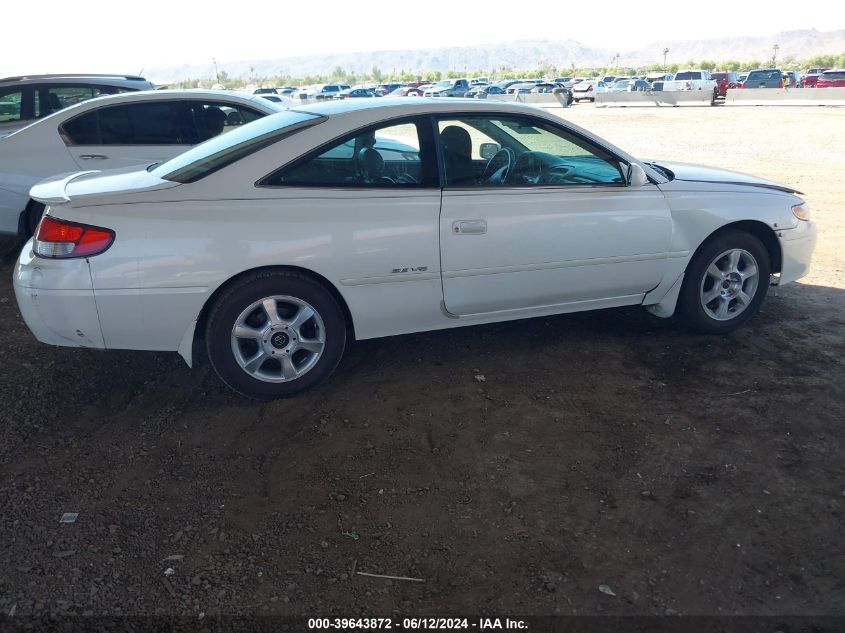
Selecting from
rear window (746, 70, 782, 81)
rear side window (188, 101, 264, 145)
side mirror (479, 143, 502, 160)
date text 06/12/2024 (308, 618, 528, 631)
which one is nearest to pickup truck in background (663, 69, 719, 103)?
rear window (746, 70, 782, 81)

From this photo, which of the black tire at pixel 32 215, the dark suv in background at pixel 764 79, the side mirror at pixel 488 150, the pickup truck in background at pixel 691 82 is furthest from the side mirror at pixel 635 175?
the dark suv in background at pixel 764 79

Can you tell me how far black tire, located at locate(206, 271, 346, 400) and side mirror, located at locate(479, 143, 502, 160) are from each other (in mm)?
1327

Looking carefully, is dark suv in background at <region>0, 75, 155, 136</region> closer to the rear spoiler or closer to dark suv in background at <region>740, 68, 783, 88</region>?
the rear spoiler

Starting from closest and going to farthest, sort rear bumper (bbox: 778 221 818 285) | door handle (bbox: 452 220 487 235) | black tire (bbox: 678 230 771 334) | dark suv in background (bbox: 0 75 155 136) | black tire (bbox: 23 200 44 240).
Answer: door handle (bbox: 452 220 487 235)
black tire (bbox: 678 230 771 334)
rear bumper (bbox: 778 221 818 285)
black tire (bbox: 23 200 44 240)
dark suv in background (bbox: 0 75 155 136)

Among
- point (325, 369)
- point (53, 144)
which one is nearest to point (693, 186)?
point (325, 369)

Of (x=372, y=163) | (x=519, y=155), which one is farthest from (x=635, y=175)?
(x=372, y=163)

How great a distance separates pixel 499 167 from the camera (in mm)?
4707

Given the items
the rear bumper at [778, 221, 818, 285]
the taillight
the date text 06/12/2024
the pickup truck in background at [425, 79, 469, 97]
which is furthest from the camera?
the pickup truck in background at [425, 79, 469, 97]

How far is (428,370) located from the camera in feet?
15.9

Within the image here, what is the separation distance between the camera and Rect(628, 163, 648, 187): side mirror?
4.81m

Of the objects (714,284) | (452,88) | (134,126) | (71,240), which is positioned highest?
(134,126)

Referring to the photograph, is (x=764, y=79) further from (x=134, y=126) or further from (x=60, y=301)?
(x=60, y=301)

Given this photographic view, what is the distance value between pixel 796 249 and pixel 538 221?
2083mm

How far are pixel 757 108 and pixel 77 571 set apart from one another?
32.4 meters
